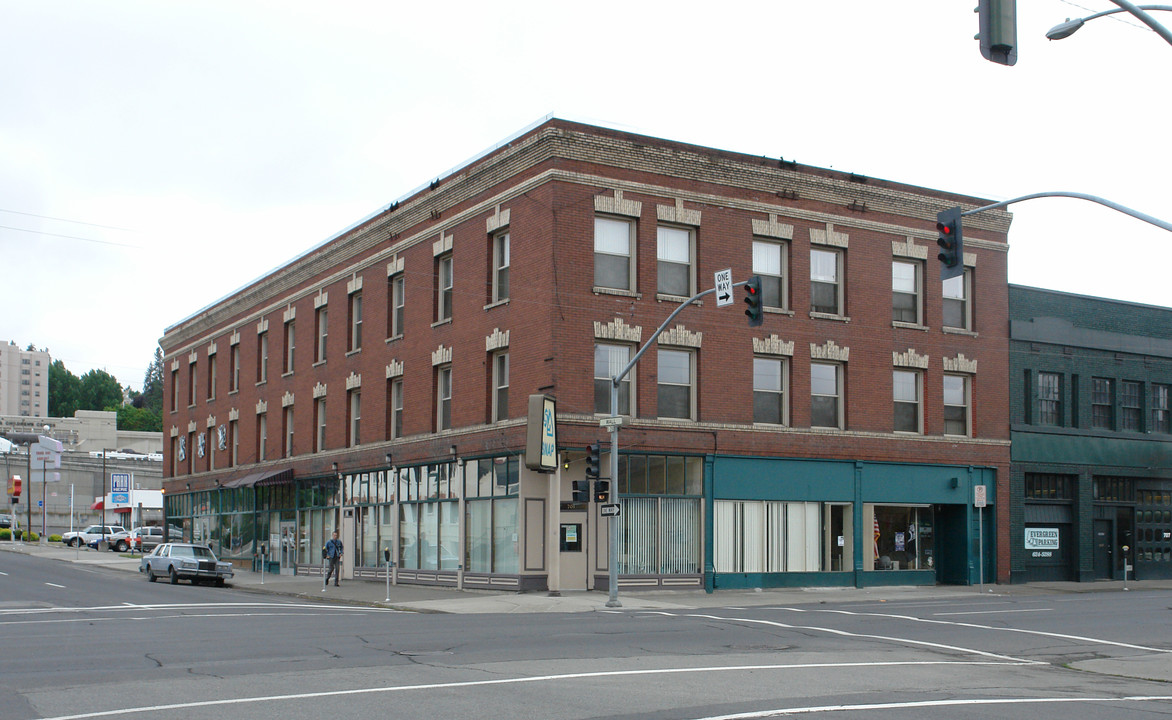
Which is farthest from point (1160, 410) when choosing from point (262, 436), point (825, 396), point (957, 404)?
point (262, 436)

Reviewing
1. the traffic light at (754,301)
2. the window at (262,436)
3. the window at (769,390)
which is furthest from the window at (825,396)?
the window at (262,436)

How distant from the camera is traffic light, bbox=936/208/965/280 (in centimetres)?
1944

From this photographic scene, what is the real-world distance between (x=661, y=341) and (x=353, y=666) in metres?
20.1

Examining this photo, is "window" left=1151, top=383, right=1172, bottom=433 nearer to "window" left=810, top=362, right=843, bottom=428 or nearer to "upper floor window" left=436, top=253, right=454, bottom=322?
"window" left=810, top=362, right=843, bottom=428

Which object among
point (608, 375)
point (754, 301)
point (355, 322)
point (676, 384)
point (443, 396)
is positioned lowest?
point (443, 396)

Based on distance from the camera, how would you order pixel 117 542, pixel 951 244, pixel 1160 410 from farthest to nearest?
pixel 117 542 < pixel 1160 410 < pixel 951 244

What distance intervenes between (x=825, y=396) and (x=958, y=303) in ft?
22.1

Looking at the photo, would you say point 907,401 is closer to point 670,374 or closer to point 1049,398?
point 1049,398

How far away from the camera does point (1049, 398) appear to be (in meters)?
41.6

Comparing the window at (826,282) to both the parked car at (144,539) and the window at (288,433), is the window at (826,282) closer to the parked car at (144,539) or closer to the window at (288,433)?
the window at (288,433)

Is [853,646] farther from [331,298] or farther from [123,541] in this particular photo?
[123,541]

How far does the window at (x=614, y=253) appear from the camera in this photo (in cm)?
3362

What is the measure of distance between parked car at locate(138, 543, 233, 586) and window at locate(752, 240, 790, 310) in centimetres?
2227

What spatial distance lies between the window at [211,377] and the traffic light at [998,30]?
174 feet
